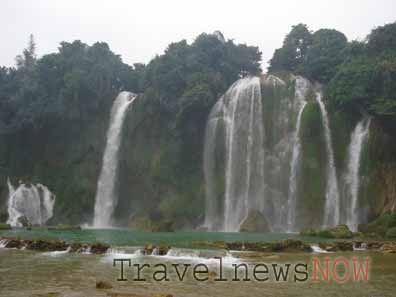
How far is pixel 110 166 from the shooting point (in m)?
47.2

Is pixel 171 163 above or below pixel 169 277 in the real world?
above

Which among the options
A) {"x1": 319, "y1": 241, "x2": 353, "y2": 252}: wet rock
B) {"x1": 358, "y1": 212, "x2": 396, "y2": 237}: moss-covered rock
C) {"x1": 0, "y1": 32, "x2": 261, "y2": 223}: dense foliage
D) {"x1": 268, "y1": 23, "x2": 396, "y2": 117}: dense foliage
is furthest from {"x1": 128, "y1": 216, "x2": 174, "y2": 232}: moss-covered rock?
{"x1": 268, "y1": 23, "x2": 396, "y2": 117}: dense foliage

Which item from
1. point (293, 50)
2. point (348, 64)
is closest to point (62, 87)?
point (293, 50)

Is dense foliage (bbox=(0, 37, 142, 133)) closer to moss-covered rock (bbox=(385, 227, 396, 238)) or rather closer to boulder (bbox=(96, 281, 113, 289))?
moss-covered rock (bbox=(385, 227, 396, 238))

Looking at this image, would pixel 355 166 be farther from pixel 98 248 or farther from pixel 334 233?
pixel 98 248

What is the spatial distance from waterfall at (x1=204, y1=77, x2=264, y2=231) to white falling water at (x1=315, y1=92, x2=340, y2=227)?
5.14 m

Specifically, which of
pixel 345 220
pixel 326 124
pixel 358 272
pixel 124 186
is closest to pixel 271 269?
pixel 358 272

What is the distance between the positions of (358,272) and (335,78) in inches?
1086

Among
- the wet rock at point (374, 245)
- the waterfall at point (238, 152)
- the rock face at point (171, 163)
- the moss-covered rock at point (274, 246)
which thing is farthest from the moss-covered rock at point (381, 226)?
the moss-covered rock at point (274, 246)

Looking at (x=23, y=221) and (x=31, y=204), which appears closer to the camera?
(x=23, y=221)

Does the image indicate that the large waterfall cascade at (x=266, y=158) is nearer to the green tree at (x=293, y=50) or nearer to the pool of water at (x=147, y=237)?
the green tree at (x=293, y=50)

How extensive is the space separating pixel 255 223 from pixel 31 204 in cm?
2120

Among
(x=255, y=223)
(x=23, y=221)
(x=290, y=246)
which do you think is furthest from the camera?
(x=23, y=221)

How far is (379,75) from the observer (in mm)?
39094
